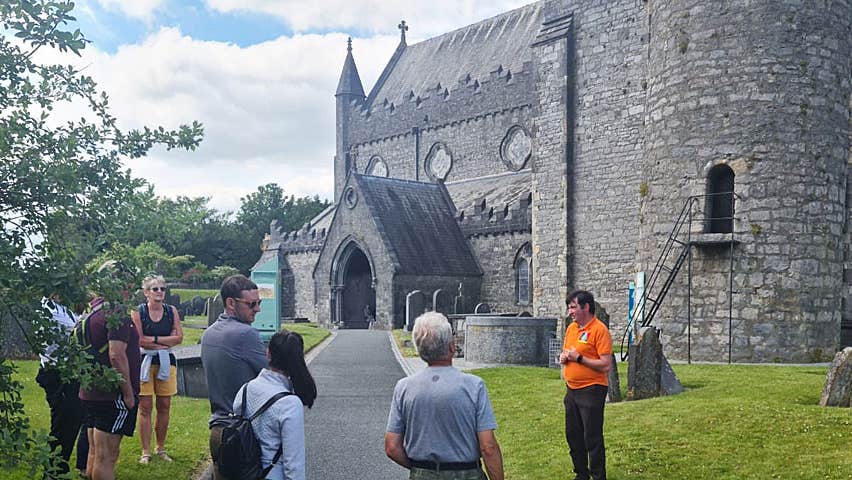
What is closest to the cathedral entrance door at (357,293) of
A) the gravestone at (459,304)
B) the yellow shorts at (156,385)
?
the gravestone at (459,304)

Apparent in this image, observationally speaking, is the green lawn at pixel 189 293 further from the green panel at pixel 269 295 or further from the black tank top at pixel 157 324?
the black tank top at pixel 157 324

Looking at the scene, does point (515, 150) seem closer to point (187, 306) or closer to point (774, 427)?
point (187, 306)

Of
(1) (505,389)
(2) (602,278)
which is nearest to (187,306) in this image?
(2) (602,278)

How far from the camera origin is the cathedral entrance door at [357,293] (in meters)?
37.2

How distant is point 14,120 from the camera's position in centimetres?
452

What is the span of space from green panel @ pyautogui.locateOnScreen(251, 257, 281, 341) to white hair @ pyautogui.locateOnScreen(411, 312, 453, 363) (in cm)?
1363

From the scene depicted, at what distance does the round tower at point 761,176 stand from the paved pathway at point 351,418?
19.7ft

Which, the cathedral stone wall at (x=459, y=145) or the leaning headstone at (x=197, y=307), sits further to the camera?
the leaning headstone at (x=197, y=307)

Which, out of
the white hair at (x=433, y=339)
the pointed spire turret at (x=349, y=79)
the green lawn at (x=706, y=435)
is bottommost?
the green lawn at (x=706, y=435)

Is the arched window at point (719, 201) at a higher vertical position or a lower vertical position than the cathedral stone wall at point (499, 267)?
higher

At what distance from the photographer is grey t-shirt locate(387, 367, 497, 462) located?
4.34 meters

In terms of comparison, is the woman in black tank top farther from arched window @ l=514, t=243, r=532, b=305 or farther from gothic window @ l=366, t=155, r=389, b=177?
gothic window @ l=366, t=155, r=389, b=177

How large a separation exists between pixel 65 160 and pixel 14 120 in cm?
35

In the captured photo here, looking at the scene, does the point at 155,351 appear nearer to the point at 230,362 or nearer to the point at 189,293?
the point at 230,362
